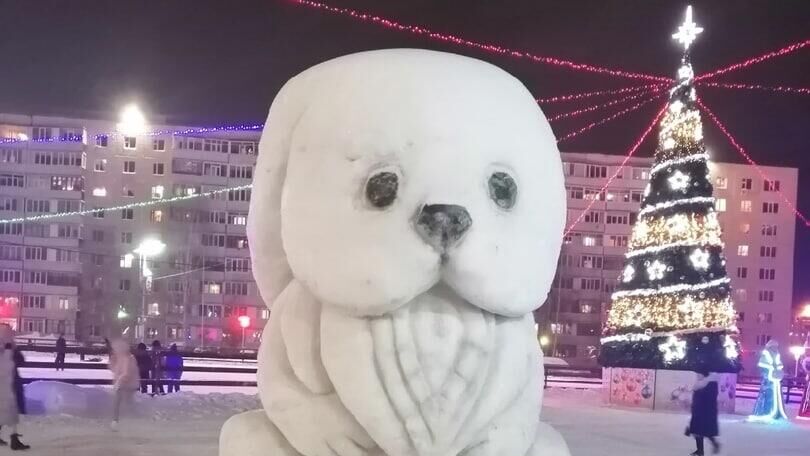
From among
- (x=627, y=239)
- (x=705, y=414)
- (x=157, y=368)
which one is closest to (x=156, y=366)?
(x=157, y=368)

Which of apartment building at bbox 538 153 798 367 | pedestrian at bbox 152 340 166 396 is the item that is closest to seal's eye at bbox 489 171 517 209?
pedestrian at bbox 152 340 166 396

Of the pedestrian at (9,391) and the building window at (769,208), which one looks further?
the building window at (769,208)

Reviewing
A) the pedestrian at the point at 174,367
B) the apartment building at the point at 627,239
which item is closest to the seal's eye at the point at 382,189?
the pedestrian at the point at 174,367

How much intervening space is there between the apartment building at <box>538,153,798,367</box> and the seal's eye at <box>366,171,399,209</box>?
43.5 meters

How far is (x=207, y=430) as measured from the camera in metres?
9.92

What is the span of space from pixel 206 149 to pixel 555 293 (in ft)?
69.4

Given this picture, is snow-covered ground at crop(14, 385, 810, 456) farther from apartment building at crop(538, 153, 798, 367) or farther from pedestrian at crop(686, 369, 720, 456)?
apartment building at crop(538, 153, 798, 367)

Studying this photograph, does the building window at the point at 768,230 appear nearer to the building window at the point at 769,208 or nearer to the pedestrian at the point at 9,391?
the building window at the point at 769,208

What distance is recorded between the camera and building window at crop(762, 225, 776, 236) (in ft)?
153

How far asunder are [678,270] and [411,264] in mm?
15307

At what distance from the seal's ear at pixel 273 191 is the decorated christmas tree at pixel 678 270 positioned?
48.7 feet

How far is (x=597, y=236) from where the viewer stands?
45.7 m

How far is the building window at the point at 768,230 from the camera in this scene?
46562 mm

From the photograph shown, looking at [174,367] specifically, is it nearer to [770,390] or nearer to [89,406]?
[89,406]
